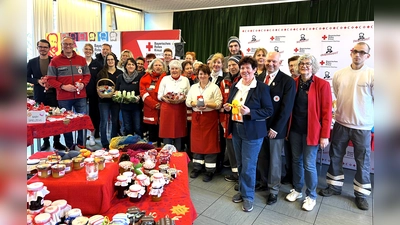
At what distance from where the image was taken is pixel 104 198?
143 centimetres

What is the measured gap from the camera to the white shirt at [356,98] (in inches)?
98.0

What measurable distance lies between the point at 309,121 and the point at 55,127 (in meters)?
2.65

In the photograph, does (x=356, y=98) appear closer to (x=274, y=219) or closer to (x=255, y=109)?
(x=255, y=109)

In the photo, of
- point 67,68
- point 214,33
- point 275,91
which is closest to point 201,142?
point 275,91

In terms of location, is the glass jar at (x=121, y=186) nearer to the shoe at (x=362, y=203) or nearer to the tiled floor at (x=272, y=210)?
the tiled floor at (x=272, y=210)

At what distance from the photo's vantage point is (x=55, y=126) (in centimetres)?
291

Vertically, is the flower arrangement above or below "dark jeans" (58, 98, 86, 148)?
above

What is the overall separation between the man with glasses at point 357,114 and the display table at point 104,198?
1.87m

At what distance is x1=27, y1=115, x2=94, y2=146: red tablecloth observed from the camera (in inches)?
106

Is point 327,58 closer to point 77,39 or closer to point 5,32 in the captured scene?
point 5,32

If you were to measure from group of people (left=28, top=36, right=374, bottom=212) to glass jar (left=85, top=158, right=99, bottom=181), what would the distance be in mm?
1297

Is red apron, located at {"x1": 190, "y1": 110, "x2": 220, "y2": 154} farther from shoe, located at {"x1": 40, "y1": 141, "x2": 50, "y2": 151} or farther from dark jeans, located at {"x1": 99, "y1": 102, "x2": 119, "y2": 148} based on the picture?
shoe, located at {"x1": 40, "y1": 141, "x2": 50, "y2": 151}

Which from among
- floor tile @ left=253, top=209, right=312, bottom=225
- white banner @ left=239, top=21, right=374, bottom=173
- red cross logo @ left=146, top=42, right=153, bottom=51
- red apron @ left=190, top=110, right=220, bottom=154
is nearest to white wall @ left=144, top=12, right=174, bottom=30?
red cross logo @ left=146, top=42, right=153, bottom=51

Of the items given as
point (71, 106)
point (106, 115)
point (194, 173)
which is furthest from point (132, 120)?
point (194, 173)
